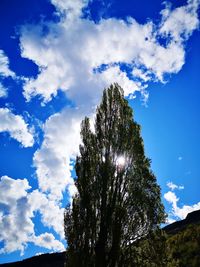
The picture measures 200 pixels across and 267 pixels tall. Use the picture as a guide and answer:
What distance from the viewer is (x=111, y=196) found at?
1619cm

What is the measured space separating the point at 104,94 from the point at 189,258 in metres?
31.6

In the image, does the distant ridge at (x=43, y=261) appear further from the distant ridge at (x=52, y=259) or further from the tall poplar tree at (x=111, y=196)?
the tall poplar tree at (x=111, y=196)

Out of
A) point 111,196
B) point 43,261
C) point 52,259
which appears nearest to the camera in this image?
point 111,196

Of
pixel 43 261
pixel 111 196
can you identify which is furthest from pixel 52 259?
pixel 111 196

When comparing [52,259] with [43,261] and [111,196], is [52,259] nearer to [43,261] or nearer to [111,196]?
[43,261]

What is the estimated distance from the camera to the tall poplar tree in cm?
1527

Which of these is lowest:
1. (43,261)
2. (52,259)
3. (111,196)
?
(111,196)

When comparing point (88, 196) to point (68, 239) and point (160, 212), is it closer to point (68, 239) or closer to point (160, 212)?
point (68, 239)

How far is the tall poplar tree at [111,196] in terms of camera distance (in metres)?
15.3

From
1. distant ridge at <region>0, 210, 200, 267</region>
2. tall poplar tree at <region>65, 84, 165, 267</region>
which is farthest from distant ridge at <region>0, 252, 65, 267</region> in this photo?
tall poplar tree at <region>65, 84, 165, 267</region>

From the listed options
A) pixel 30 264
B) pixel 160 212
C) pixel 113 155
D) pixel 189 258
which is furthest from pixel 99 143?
pixel 30 264

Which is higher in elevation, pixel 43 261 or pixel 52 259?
pixel 52 259

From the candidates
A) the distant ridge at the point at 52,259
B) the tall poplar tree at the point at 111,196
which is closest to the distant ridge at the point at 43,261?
the distant ridge at the point at 52,259

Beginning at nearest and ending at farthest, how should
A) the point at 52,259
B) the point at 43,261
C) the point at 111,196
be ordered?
the point at 111,196, the point at 43,261, the point at 52,259
